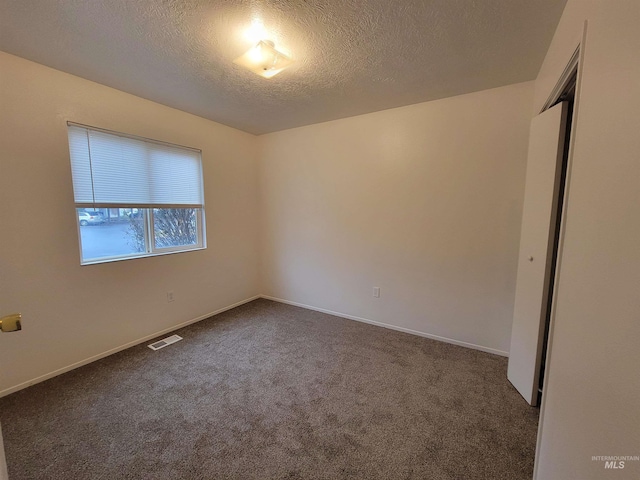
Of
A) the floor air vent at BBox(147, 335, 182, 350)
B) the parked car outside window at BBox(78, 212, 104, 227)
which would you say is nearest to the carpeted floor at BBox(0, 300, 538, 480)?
the floor air vent at BBox(147, 335, 182, 350)

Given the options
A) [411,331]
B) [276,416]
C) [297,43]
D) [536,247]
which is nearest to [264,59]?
[297,43]

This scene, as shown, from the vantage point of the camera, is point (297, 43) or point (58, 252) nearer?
point (297, 43)

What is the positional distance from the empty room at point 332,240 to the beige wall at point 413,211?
0.08 ft

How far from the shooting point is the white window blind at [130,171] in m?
2.29

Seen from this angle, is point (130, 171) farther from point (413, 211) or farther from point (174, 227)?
point (413, 211)

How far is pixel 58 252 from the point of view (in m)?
2.17

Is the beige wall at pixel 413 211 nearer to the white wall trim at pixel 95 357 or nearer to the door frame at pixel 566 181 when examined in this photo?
the door frame at pixel 566 181

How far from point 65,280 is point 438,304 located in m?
3.50

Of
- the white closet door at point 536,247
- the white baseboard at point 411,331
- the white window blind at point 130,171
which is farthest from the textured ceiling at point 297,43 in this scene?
the white baseboard at point 411,331

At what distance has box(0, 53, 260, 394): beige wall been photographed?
1.93 metres

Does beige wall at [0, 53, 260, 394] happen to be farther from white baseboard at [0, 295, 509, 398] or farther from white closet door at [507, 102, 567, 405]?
white closet door at [507, 102, 567, 405]

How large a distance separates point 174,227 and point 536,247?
3.48 m

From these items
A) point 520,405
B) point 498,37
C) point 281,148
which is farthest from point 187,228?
point 520,405

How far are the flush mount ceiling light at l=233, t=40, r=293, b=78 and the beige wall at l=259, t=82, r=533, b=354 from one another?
1451 millimetres
